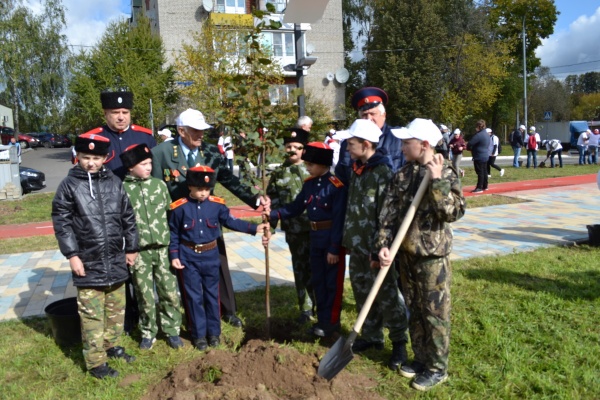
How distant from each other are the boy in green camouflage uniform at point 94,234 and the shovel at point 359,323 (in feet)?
5.57

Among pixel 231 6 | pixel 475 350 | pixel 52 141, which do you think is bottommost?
pixel 475 350

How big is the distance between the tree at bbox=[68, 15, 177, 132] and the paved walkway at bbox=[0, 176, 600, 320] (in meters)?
21.6

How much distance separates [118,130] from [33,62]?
41.6 metres

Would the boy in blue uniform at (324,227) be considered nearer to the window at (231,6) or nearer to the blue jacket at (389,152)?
the blue jacket at (389,152)

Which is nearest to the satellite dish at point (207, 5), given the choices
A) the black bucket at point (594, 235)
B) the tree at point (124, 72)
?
the tree at point (124, 72)

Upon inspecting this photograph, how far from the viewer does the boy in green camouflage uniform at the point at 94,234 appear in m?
3.66

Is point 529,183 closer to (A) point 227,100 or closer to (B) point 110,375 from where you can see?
(A) point 227,100

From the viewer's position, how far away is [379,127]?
4113 mm

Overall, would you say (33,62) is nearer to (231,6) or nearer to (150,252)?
(231,6)

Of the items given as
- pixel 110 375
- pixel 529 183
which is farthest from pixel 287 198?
pixel 529 183

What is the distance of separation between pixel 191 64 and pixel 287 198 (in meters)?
23.9

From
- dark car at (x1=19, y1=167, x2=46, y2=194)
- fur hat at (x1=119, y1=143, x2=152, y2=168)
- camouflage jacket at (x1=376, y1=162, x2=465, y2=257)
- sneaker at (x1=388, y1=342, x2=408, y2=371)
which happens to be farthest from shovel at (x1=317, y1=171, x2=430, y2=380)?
dark car at (x1=19, y1=167, x2=46, y2=194)

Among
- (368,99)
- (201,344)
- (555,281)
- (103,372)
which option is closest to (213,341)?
(201,344)

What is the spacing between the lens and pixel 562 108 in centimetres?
6009
